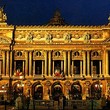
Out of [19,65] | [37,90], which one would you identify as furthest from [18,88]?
[19,65]

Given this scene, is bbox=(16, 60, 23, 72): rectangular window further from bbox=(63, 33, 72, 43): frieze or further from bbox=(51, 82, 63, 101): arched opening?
Answer: bbox=(63, 33, 72, 43): frieze

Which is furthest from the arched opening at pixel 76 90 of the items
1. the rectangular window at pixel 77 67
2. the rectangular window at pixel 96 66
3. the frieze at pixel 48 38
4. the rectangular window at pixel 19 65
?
the rectangular window at pixel 19 65

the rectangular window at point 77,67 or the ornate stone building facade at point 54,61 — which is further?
the rectangular window at point 77,67

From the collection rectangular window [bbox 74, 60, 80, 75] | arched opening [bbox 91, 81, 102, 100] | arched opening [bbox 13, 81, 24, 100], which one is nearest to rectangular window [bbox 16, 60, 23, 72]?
arched opening [bbox 13, 81, 24, 100]

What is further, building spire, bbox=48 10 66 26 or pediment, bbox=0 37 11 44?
building spire, bbox=48 10 66 26

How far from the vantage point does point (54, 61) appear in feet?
372

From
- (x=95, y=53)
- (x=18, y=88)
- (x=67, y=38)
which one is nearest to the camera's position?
(x=18, y=88)

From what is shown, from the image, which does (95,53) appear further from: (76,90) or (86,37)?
(76,90)

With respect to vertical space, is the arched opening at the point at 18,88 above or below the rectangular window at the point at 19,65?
below

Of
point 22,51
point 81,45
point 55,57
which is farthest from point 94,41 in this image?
point 22,51

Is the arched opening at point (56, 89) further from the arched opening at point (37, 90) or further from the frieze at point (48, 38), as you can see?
the frieze at point (48, 38)

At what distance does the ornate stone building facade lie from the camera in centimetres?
11038

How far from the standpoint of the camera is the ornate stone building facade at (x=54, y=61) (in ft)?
362

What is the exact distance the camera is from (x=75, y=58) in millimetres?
112250
